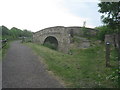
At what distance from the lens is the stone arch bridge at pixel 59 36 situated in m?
25.1

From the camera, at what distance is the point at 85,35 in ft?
87.7

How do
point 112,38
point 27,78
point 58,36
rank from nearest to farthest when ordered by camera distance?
point 27,78 → point 112,38 → point 58,36

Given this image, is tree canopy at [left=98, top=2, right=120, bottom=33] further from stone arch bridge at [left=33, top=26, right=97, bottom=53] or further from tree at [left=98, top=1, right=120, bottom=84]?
stone arch bridge at [left=33, top=26, right=97, bottom=53]

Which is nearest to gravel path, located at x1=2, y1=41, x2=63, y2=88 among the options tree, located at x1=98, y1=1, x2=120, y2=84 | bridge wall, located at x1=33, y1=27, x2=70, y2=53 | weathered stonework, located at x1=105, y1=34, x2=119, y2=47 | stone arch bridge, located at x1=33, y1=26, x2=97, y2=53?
tree, located at x1=98, y1=1, x2=120, y2=84

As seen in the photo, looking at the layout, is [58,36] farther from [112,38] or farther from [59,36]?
[112,38]

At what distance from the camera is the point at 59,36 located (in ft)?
89.5

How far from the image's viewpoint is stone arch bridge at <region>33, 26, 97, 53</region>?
2509cm

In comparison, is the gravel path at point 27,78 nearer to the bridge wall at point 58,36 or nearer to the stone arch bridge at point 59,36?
the bridge wall at point 58,36

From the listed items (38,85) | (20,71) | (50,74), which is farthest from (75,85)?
(20,71)

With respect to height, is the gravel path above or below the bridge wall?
below

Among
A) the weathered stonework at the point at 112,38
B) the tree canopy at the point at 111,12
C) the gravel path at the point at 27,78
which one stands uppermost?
the tree canopy at the point at 111,12

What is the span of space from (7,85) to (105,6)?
9635 mm

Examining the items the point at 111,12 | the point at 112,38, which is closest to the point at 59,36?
the point at 112,38

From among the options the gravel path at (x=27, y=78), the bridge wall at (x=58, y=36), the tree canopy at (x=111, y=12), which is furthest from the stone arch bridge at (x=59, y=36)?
the gravel path at (x=27, y=78)
